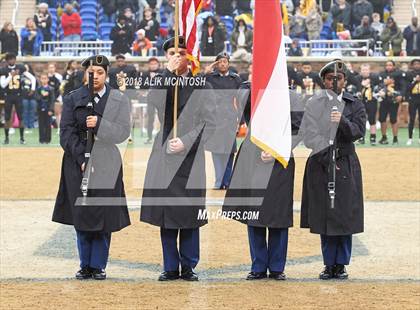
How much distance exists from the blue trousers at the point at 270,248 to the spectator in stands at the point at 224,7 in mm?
21237

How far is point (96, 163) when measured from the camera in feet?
31.0

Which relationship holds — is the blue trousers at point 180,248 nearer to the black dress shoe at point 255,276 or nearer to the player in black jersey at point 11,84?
the black dress shoe at point 255,276

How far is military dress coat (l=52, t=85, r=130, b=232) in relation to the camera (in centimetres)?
930

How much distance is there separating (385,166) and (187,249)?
10.1 metres

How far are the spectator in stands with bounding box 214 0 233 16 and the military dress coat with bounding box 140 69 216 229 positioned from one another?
2098cm

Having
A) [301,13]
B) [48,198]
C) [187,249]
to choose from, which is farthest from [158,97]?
[301,13]

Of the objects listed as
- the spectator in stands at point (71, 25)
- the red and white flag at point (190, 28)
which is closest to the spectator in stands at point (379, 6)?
the spectator in stands at point (71, 25)

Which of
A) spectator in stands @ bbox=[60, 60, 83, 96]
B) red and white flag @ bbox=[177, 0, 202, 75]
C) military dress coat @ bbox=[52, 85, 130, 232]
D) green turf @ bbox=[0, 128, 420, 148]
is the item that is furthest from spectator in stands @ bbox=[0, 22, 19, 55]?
military dress coat @ bbox=[52, 85, 130, 232]

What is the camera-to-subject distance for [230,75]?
623 inches

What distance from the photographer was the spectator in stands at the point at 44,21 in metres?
29.0

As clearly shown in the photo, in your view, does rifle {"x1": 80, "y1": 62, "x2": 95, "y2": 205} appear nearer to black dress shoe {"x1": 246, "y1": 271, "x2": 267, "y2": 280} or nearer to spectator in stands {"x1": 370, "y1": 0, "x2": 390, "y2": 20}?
black dress shoe {"x1": 246, "y1": 271, "x2": 267, "y2": 280}

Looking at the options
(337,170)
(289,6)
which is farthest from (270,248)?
(289,6)

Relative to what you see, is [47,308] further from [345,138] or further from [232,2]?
[232,2]

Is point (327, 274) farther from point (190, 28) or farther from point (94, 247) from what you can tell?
point (190, 28)
